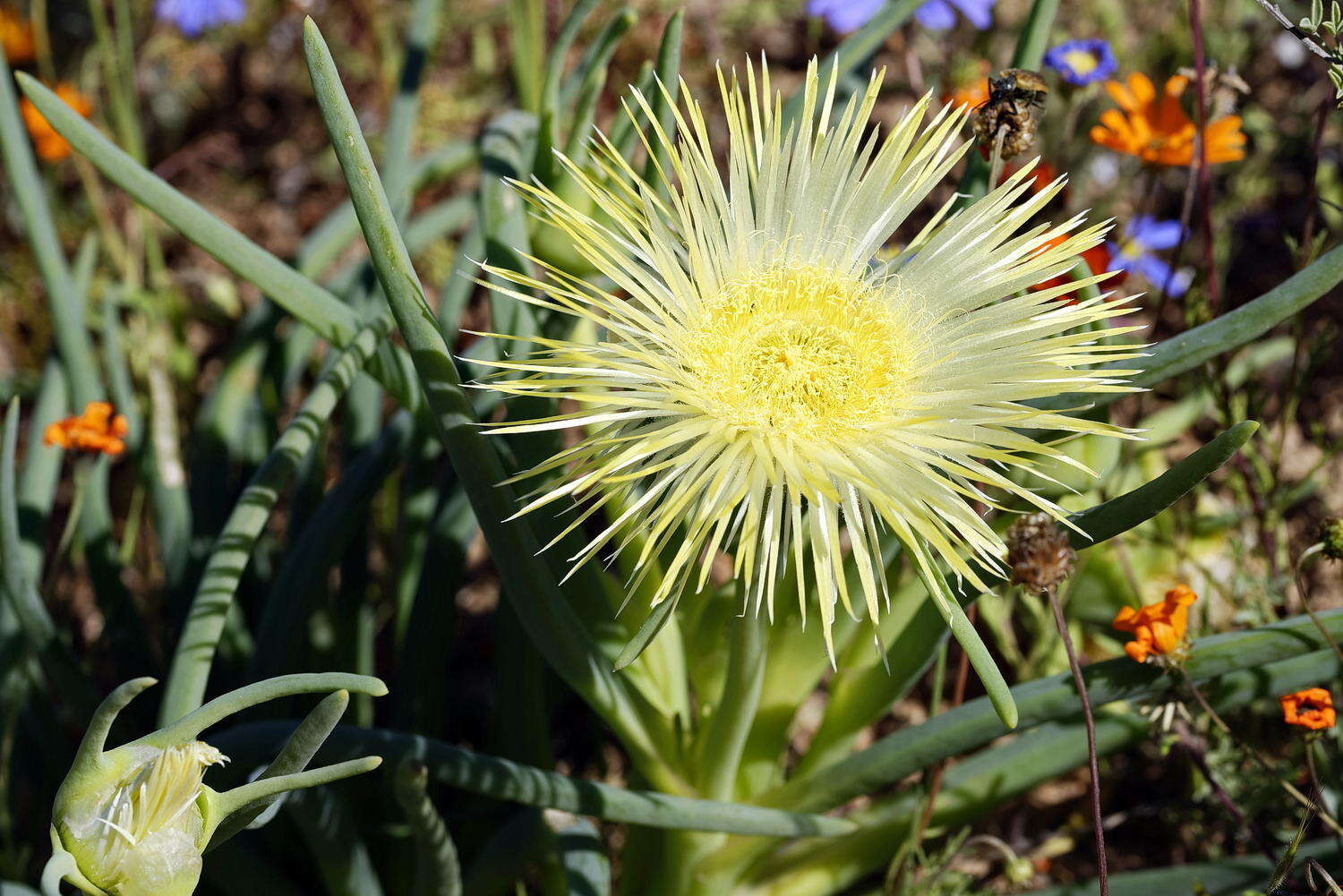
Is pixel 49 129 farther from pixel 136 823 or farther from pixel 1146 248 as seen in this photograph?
pixel 1146 248

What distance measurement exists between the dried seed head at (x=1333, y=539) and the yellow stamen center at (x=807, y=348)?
1.16 feet

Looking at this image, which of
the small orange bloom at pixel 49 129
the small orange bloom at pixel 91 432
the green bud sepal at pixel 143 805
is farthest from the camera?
the small orange bloom at pixel 49 129

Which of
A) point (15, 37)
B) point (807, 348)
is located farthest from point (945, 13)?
point (15, 37)

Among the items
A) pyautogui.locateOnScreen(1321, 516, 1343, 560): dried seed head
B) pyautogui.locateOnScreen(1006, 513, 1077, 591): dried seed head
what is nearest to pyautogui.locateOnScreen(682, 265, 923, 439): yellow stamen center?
pyautogui.locateOnScreen(1006, 513, 1077, 591): dried seed head

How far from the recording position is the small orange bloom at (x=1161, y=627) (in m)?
0.81

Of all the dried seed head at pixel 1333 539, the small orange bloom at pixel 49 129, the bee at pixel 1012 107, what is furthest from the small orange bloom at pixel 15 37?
the dried seed head at pixel 1333 539

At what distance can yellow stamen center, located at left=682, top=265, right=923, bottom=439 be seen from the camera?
0.85 m

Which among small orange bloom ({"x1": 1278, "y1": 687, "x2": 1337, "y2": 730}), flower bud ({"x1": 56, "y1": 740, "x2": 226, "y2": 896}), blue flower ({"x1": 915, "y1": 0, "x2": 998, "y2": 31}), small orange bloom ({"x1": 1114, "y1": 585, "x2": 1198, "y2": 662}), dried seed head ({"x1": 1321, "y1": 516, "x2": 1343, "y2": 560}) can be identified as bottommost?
flower bud ({"x1": 56, "y1": 740, "x2": 226, "y2": 896})

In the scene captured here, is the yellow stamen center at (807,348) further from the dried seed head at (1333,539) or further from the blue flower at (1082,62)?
the blue flower at (1082,62)

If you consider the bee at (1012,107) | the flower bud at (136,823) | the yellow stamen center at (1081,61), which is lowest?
the flower bud at (136,823)

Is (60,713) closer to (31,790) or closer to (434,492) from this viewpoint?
(31,790)

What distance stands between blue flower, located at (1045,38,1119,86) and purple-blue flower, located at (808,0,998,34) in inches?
5.6

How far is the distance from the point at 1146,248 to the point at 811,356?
34.6 inches

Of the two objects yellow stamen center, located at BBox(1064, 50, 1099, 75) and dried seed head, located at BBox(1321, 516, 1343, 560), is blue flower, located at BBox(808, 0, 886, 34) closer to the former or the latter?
yellow stamen center, located at BBox(1064, 50, 1099, 75)
